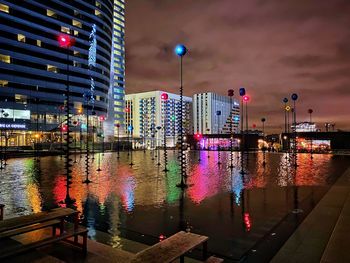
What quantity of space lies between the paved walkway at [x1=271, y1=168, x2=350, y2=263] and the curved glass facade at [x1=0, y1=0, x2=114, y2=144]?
70731 millimetres

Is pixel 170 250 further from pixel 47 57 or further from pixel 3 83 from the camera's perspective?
pixel 47 57

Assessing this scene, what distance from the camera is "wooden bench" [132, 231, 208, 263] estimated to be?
4.80m

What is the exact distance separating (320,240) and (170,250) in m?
4.24

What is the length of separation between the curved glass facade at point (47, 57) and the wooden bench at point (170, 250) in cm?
7144

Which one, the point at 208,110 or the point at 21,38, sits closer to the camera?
the point at 21,38

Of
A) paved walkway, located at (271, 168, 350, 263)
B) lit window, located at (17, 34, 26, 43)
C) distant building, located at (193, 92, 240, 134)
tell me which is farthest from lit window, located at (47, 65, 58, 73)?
distant building, located at (193, 92, 240, 134)

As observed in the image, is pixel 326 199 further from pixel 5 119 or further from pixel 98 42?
pixel 98 42

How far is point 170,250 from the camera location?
16.9 ft

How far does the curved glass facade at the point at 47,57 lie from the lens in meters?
79.3

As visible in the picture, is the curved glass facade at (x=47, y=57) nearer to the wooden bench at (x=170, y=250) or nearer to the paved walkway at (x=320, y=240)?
the paved walkway at (x=320, y=240)

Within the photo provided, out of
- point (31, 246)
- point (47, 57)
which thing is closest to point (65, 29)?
point (47, 57)

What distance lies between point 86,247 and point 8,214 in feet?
17.9

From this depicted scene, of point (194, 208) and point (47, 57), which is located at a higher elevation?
point (47, 57)

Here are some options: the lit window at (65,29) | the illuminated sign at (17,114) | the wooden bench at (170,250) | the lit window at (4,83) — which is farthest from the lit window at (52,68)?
the wooden bench at (170,250)
